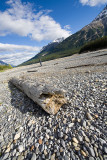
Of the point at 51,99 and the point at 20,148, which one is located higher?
the point at 51,99

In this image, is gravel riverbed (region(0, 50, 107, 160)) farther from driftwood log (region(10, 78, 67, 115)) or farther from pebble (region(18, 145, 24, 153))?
driftwood log (region(10, 78, 67, 115))

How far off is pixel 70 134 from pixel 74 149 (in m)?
0.43

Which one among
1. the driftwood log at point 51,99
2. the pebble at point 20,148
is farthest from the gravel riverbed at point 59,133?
the driftwood log at point 51,99

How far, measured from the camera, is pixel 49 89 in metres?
3.67

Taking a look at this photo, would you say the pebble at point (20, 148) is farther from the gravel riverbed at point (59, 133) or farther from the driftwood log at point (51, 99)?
the driftwood log at point (51, 99)

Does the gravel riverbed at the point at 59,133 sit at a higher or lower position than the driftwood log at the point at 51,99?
lower

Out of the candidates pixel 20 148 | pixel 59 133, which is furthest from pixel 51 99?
pixel 20 148

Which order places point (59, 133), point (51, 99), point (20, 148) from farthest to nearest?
point (51, 99)
point (59, 133)
point (20, 148)

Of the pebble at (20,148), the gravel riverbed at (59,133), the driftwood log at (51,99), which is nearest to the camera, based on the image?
the gravel riverbed at (59,133)

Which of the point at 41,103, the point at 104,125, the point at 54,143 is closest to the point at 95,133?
the point at 104,125

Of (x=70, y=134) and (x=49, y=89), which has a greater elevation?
(x=49, y=89)

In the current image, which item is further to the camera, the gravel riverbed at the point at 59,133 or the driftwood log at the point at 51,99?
the driftwood log at the point at 51,99

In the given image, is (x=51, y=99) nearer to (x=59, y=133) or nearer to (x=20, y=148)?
(x=59, y=133)

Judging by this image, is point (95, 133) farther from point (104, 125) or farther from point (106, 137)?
point (104, 125)
